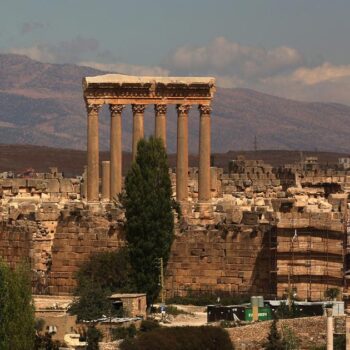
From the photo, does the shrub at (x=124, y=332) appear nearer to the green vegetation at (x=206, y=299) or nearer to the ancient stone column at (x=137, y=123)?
the green vegetation at (x=206, y=299)

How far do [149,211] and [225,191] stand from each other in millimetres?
24882

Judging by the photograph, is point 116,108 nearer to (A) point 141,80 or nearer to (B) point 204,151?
(A) point 141,80

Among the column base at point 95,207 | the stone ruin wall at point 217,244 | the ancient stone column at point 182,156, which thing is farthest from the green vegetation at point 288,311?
the ancient stone column at point 182,156

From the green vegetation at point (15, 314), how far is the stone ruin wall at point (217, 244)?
32.9 ft

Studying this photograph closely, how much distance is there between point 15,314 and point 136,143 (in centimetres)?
2545

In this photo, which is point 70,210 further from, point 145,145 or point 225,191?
point 225,191

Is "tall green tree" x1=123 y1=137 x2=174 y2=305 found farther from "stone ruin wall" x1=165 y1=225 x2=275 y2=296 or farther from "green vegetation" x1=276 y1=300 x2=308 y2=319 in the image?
"green vegetation" x1=276 y1=300 x2=308 y2=319

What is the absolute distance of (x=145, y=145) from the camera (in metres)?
57.2

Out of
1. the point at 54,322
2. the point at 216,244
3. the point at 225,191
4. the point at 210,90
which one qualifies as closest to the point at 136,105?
the point at 210,90

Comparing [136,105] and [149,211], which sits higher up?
[136,105]

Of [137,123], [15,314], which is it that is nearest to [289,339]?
[15,314]

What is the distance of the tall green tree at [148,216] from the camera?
5500cm

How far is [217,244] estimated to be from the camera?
188 feet

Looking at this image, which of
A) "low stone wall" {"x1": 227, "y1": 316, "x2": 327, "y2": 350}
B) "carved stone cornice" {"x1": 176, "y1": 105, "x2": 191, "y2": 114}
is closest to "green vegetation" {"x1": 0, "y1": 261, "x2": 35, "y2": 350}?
"low stone wall" {"x1": 227, "y1": 316, "x2": 327, "y2": 350}
